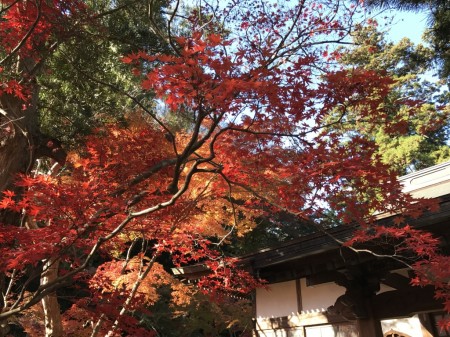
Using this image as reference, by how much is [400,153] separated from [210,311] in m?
10.9

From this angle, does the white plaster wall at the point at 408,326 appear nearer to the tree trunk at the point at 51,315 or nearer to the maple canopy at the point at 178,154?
the maple canopy at the point at 178,154

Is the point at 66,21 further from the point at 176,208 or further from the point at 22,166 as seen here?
the point at 176,208

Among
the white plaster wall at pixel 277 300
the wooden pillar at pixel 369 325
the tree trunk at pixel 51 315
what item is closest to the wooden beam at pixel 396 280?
the wooden pillar at pixel 369 325

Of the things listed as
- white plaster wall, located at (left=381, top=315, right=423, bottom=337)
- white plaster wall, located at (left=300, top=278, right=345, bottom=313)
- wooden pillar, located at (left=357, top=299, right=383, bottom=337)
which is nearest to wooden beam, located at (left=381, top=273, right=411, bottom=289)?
wooden pillar, located at (left=357, top=299, right=383, bottom=337)

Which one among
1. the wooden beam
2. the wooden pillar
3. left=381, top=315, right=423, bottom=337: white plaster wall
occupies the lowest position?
the wooden pillar

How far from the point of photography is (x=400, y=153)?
17812 mm

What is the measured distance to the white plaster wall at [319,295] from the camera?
6.00 metres

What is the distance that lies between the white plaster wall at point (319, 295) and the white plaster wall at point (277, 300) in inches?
8.4

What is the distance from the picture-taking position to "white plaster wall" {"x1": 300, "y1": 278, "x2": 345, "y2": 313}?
19.7ft

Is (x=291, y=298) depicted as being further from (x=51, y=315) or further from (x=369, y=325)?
(x=51, y=315)

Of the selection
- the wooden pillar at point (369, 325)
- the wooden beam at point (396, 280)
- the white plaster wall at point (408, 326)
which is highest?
the white plaster wall at point (408, 326)

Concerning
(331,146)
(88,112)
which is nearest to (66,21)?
(88,112)

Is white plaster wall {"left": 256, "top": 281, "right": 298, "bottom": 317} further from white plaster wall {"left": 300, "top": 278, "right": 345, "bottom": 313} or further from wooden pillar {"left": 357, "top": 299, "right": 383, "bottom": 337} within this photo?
wooden pillar {"left": 357, "top": 299, "right": 383, "bottom": 337}

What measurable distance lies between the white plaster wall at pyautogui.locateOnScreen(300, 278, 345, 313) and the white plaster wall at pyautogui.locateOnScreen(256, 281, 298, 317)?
0.21 meters
